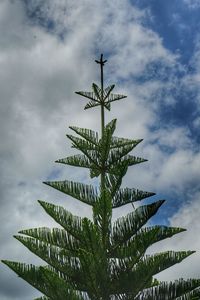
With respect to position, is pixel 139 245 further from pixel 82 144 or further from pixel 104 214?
pixel 82 144

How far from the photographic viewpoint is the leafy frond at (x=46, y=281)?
8.20m

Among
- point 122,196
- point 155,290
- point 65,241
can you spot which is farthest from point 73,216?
point 155,290

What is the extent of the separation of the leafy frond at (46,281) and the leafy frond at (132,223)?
1.27 m

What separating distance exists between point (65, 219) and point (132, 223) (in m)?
1.20

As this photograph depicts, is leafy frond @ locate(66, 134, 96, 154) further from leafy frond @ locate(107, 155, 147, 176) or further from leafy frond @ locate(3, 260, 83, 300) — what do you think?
leafy frond @ locate(3, 260, 83, 300)

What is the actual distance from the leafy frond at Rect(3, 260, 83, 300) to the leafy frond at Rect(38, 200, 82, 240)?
900 millimetres

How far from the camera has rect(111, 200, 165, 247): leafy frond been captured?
30.5 ft

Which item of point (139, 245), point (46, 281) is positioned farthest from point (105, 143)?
point (46, 281)

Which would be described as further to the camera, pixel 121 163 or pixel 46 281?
pixel 121 163

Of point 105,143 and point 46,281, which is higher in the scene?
point 105,143

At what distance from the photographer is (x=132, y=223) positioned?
30.5 ft

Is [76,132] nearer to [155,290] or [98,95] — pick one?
[98,95]

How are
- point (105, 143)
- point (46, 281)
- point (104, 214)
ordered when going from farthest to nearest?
point (105, 143) → point (104, 214) → point (46, 281)

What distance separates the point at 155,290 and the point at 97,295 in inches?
38.9
